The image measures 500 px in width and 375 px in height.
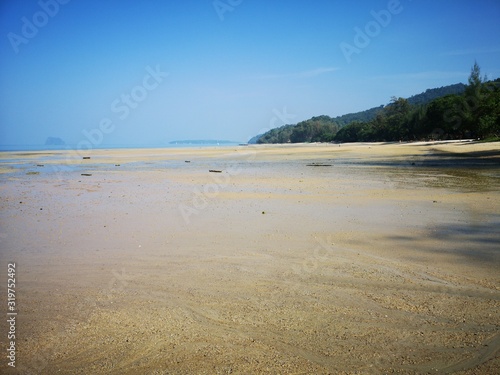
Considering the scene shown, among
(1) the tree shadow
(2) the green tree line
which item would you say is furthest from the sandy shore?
(2) the green tree line

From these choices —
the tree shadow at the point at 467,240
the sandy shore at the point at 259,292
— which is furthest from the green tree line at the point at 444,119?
the sandy shore at the point at 259,292

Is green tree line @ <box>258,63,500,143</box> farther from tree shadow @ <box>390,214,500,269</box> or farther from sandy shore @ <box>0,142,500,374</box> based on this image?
sandy shore @ <box>0,142,500,374</box>

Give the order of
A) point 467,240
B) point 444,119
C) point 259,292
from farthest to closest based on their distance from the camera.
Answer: point 444,119 < point 467,240 < point 259,292

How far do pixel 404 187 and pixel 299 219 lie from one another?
7833 mm

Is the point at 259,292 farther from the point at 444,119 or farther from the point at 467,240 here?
the point at 444,119

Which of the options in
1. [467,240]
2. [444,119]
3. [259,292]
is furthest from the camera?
[444,119]

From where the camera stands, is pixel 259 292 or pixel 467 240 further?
pixel 467 240

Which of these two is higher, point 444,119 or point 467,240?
point 444,119

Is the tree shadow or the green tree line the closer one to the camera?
the tree shadow

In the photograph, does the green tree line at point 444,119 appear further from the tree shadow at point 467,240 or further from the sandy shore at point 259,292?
the sandy shore at point 259,292

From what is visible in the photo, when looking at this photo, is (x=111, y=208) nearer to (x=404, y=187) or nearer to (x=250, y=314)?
(x=250, y=314)

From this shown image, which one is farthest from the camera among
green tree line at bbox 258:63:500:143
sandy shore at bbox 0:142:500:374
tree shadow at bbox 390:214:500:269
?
green tree line at bbox 258:63:500:143

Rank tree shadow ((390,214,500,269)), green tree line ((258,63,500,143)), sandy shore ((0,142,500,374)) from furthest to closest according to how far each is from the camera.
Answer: green tree line ((258,63,500,143))
tree shadow ((390,214,500,269))
sandy shore ((0,142,500,374))

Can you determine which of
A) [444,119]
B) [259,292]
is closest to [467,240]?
[259,292]
